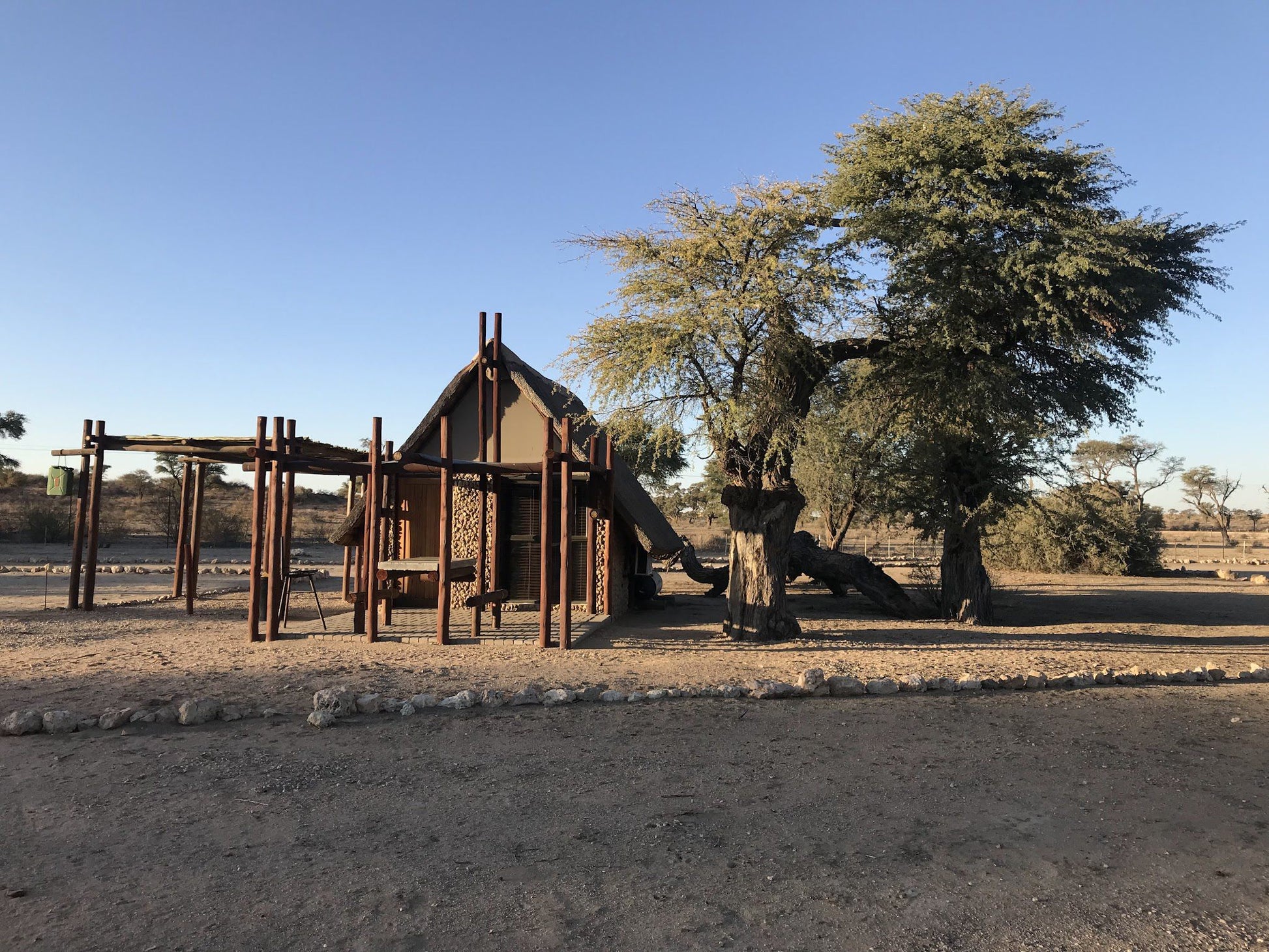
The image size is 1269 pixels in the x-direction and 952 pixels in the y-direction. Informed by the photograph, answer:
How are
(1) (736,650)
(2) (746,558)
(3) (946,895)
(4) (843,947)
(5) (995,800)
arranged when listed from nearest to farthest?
1. (4) (843,947)
2. (3) (946,895)
3. (5) (995,800)
4. (1) (736,650)
5. (2) (746,558)

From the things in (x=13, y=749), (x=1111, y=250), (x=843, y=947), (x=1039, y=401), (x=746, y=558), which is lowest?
(x=843, y=947)

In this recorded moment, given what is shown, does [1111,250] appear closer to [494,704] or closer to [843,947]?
[494,704]

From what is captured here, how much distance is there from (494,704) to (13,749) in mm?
3916

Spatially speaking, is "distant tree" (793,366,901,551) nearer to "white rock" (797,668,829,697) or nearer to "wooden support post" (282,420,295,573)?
"white rock" (797,668,829,697)

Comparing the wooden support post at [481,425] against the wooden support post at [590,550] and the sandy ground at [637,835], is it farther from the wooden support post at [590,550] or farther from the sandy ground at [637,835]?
the sandy ground at [637,835]

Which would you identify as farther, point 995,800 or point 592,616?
point 592,616

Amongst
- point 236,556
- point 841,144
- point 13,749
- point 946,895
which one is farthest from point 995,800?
point 236,556

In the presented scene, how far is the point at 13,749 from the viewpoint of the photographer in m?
6.73

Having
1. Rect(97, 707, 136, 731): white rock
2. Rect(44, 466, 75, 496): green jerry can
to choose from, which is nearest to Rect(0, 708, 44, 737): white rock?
Rect(97, 707, 136, 731): white rock

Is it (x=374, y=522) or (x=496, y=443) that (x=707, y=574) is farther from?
(x=374, y=522)

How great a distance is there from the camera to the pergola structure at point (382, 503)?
1227cm

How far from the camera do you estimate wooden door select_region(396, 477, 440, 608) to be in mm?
16844

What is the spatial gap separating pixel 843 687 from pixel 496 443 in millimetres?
9427

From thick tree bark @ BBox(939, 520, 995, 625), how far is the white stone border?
5.53 metres
